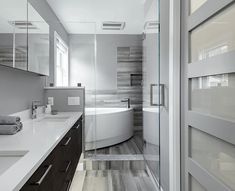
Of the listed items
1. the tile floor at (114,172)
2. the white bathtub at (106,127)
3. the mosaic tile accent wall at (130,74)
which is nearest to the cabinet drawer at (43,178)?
the tile floor at (114,172)

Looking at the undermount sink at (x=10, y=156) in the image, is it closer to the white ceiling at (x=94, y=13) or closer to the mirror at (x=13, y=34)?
the mirror at (x=13, y=34)

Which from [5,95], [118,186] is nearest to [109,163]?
[118,186]

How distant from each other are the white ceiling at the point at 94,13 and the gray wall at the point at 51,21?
9 centimetres

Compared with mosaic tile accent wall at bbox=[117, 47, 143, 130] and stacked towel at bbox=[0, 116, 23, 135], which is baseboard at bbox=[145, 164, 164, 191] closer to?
stacked towel at bbox=[0, 116, 23, 135]

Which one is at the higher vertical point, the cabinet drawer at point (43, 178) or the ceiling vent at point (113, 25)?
the ceiling vent at point (113, 25)

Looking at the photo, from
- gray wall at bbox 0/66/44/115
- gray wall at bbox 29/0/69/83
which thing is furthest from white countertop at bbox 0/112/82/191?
gray wall at bbox 29/0/69/83

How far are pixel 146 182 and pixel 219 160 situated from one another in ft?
6.36

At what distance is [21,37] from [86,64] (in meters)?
3.00

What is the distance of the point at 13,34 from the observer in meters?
1.94

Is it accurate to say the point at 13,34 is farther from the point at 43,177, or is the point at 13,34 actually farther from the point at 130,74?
the point at 130,74

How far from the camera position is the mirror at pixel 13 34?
179cm

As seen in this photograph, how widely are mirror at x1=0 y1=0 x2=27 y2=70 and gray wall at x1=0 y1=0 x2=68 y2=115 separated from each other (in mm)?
145

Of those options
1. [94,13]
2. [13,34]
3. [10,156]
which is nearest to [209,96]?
[10,156]

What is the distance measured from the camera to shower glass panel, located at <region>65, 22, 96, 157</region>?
3885mm
